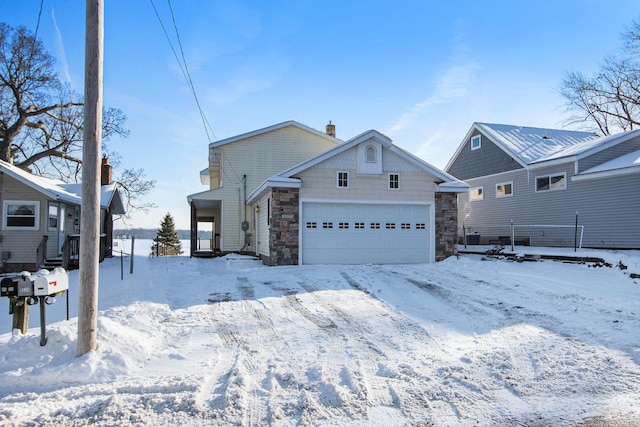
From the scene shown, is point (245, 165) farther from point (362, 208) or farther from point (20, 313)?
point (20, 313)

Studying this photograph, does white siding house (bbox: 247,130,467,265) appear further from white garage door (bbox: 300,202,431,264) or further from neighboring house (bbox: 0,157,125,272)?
neighboring house (bbox: 0,157,125,272)

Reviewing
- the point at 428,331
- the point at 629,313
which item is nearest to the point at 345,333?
the point at 428,331

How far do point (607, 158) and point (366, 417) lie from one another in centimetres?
1796

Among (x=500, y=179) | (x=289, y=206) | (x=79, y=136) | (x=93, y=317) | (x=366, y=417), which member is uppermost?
(x=79, y=136)

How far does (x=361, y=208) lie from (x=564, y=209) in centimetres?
894

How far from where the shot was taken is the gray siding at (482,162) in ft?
66.8

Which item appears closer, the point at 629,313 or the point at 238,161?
the point at 629,313

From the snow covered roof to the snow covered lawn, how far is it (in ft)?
36.9

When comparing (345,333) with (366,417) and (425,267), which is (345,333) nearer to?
(366,417)

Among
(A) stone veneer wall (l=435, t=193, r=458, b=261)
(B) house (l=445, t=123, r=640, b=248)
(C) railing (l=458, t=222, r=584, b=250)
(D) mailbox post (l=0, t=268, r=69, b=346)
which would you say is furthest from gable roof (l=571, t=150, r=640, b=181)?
(D) mailbox post (l=0, t=268, r=69, b=346)

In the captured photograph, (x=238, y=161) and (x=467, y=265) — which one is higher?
(x=238, y=161)

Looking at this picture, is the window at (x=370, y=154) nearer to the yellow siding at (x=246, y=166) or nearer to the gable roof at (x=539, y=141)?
the yellow siding at (x=246, y=166)

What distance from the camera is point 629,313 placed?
7.33 m

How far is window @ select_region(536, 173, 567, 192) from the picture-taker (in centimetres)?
1748
